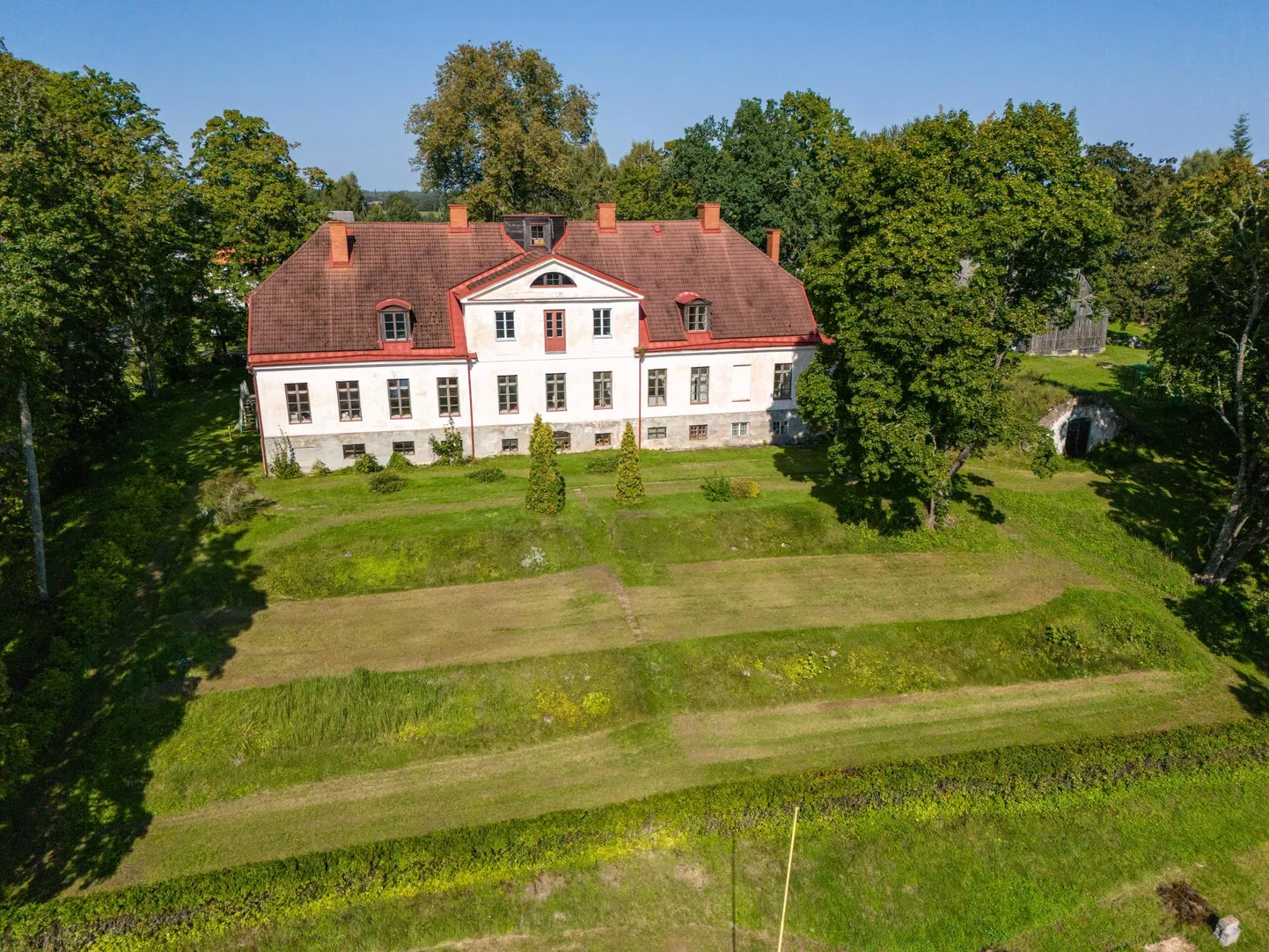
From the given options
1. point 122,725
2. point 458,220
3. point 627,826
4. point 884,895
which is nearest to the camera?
point 884,895

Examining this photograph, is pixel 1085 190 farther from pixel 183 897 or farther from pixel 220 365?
pixel 220 365

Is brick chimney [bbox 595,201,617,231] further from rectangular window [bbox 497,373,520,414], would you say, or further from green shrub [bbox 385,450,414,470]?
green shrub [bbox 385,450,414,470]

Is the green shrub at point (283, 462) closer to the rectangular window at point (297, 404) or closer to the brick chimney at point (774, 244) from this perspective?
the rectangular window at point (297, 404)

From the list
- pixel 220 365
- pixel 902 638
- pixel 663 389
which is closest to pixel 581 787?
pixel 902 638

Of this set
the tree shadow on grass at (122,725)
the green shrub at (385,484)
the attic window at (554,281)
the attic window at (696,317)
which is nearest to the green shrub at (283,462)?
the green shrub at (385,484)

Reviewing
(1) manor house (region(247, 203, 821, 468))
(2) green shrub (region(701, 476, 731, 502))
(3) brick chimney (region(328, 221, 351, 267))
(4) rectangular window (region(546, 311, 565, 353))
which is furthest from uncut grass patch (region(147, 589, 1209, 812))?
(3) brick chimney (region(328, 221, 351, 267))

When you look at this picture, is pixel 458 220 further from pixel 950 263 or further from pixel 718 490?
pixel 950 263

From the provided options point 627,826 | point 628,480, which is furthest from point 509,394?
point 627,826
